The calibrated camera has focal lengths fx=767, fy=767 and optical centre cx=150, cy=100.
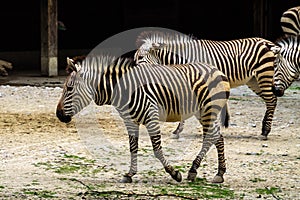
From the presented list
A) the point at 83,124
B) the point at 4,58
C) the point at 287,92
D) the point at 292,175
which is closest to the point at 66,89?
the point at 292,175

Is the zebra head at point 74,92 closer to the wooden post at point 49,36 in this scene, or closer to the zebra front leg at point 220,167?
the zebra front leg at point 220,167

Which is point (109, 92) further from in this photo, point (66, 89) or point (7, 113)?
point (7, 113)

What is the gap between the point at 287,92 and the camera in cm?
1367

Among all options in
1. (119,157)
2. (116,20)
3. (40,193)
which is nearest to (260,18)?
(116,20)

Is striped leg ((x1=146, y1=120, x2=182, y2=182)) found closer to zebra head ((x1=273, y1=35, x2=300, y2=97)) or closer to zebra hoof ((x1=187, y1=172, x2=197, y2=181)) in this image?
zebra hoof ((x1=187, y1=172, x2=197, y2=181))

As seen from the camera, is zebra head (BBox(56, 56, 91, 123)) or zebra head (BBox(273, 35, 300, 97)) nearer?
zebra head (BBox(56, 56, 91, 123))

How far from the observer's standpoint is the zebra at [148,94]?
7137 mm

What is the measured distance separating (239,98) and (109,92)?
19.9ft

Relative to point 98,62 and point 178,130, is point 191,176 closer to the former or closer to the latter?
point 98,62

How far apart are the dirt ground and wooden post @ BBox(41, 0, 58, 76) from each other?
3.25 meters

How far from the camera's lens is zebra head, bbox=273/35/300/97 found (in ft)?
31.1

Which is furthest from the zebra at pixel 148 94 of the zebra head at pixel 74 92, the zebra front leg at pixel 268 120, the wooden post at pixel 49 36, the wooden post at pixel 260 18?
the wooden post at pixel 260 18

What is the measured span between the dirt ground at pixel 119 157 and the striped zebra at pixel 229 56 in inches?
23.8

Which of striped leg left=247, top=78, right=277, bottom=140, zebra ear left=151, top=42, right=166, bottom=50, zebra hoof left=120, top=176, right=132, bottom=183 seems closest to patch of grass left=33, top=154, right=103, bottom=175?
zebra hoof left=120, top=176, right=132, bottom=183
